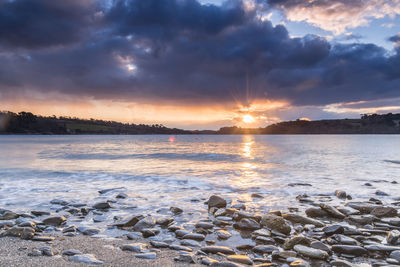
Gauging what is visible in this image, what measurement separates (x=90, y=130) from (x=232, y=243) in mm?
208953

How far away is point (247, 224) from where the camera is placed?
6590 mm

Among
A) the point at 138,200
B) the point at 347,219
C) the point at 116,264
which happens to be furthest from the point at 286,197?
the point at 116,264

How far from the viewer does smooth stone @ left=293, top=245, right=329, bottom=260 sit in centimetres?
471

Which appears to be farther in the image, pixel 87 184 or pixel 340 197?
pixel 87 184

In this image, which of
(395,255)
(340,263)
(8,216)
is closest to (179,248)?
(340,263)

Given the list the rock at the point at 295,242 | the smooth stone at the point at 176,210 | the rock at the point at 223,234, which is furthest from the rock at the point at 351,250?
the smooth stone at the point at 176,210

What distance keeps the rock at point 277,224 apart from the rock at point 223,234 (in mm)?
1165

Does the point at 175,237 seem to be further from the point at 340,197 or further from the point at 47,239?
the point at 340,197

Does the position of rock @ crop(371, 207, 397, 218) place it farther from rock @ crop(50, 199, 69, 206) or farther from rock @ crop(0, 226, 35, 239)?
rock @ crop(50, 199, 69, 206)

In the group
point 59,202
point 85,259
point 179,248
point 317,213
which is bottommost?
point 59,202

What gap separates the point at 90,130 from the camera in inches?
7687

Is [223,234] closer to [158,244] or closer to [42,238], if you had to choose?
[158,244]

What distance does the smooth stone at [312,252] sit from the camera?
4715 millimetres

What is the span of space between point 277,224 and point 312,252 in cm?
156
